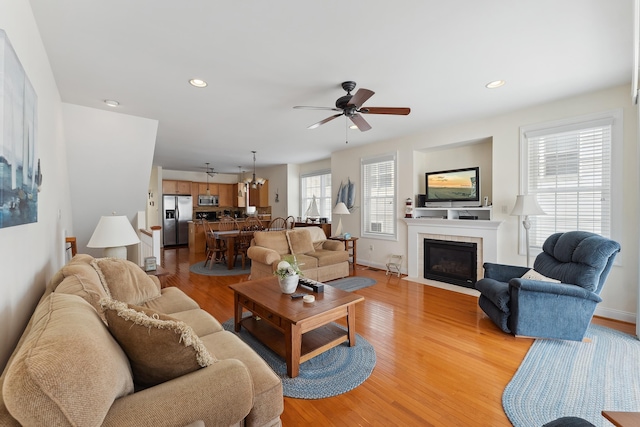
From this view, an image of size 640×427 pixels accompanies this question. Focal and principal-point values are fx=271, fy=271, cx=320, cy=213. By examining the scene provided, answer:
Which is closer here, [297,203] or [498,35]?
[498,35]

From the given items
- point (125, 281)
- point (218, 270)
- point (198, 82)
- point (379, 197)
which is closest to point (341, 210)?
point (379, 197)

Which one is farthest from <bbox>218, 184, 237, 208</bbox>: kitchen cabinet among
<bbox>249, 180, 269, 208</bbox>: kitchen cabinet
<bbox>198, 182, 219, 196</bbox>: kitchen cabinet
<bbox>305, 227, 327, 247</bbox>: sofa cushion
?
<bbox>305, 227, 327, 247</bbox>: sofa cushion

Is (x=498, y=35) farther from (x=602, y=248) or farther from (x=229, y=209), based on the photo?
(x=229, y=209)

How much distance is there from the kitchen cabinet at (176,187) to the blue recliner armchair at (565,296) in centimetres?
896

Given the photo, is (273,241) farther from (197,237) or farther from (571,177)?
(571,177)

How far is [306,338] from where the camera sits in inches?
96.4

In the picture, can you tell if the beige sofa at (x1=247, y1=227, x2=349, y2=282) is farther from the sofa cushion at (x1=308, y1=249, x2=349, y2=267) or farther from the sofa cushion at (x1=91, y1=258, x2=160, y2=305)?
the sofa cushion at (x1=91, y1=258, x2=160, y2=305)

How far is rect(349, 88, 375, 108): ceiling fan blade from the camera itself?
2.35 m

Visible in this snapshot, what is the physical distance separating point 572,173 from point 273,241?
13.9 feet

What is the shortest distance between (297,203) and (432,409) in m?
6.92

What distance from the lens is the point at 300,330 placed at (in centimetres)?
209

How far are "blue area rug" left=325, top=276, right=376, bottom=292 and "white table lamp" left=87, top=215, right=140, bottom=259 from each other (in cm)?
293

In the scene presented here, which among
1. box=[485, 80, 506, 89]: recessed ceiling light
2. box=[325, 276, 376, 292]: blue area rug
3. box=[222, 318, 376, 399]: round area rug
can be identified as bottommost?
box=[222, 318, 376, 399]: round area rug

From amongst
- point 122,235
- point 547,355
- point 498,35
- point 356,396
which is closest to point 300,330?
point 356,396
